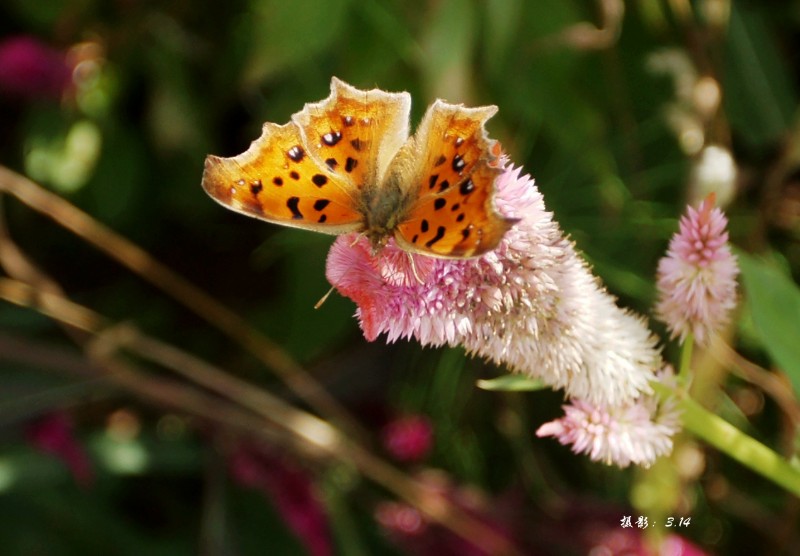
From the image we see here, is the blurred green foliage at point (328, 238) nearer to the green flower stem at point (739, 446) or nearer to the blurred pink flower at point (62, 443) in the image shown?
the blurred pink flower at point (62, 443)

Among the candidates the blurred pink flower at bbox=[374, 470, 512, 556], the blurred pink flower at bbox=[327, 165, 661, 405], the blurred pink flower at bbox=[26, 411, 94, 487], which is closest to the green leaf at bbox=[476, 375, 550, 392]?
A: the blurred pink flower at bbox=[327, 165, 661, 405]

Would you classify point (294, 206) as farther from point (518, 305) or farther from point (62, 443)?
point (62, 443)

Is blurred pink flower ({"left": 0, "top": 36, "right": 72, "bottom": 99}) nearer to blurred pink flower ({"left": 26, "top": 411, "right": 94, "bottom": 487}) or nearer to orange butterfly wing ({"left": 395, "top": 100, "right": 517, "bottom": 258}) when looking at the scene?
blurred pink flower ({"left": 26, "top": 411, "right": 94, "bottom": 487})

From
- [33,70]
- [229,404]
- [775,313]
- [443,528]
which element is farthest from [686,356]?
[33,70]

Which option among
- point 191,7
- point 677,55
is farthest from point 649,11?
point 191,7

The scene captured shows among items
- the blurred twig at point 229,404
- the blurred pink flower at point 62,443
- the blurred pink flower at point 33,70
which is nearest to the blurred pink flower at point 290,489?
the blurred twig at point 229,404
